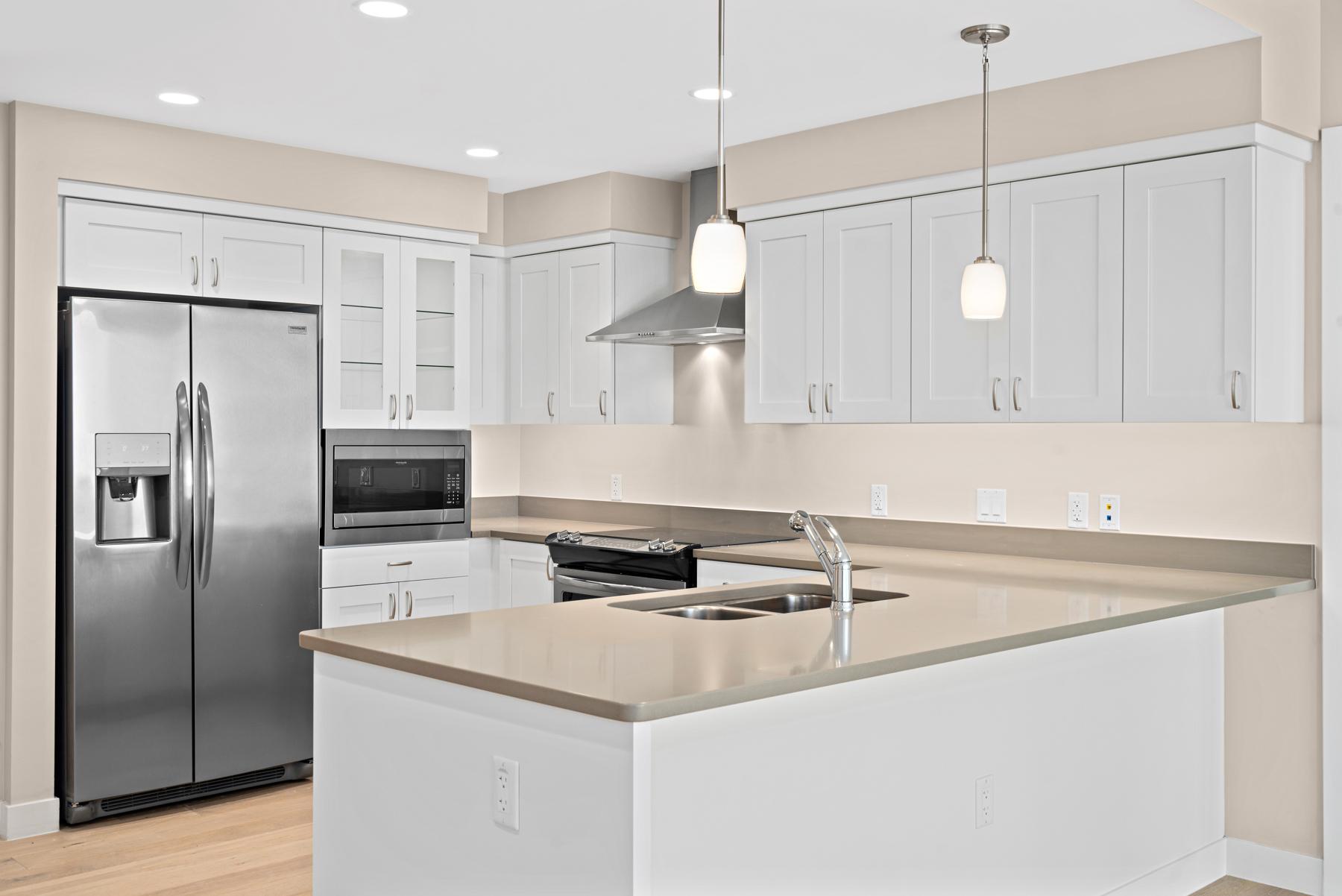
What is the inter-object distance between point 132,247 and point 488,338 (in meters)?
1.72

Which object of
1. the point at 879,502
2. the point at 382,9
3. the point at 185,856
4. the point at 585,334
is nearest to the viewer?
the point at 382,9

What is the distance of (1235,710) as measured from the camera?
12.3 ft

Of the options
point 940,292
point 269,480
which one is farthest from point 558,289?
point 940,292

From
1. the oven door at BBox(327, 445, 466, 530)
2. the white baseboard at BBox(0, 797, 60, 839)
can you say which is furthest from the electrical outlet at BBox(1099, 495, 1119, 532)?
the white baseboard at BBox(0, 797, 60, 839)

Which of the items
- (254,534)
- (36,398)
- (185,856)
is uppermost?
(36,398)

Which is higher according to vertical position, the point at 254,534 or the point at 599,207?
the point at 599,207

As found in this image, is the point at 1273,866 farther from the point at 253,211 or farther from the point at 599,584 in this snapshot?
the point at 253,211

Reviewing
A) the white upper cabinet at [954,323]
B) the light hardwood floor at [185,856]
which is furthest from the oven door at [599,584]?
the light hardwood floor at [185,856]

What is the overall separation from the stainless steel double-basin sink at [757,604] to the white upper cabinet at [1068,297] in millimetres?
915

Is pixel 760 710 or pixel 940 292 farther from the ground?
pixel 940 292

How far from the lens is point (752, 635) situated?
→ 8.69ft

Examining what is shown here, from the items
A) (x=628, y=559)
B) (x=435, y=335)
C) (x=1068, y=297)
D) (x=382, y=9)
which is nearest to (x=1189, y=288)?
(x=1068, y=297)

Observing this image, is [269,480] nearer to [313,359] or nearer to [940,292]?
[313,359]

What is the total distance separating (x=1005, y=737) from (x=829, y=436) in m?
2.05
